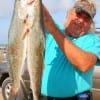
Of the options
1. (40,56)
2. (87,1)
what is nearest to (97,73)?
(87,1)

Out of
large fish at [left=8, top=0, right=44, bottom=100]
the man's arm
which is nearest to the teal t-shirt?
the man's arm

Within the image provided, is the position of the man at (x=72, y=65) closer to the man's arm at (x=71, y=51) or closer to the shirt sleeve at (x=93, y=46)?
the shirt sleeve at (x=93, y=46)

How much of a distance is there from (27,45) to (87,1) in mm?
1452

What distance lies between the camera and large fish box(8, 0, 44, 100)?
2771 millimetres

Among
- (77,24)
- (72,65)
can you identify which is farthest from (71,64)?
(77,24)

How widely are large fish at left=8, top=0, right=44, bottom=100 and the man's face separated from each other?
1155 millimetres

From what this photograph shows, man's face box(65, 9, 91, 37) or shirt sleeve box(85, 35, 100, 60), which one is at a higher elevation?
man's face box(65, 9, 91, 37)

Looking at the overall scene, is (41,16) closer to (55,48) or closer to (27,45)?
(27,45)

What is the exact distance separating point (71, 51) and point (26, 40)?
80cm

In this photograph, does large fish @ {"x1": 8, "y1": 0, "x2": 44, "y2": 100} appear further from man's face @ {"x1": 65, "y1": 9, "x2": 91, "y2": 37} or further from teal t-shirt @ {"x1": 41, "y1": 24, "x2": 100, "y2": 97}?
man's face @ {"x1": 65, "y1": 9, "x2": 91, "y2": 37}

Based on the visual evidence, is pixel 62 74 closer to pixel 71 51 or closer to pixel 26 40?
→ pixel 71 51

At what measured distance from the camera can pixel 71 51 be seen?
3525 mm

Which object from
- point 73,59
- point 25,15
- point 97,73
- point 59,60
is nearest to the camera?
point 25,15

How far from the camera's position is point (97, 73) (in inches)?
362
